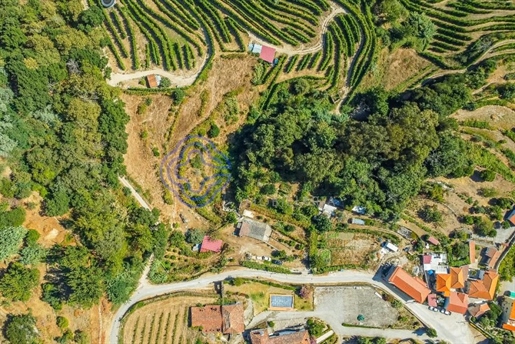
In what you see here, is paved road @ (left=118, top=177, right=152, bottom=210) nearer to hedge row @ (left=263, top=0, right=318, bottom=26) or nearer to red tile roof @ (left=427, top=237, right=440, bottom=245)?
hedge row @ (left=263, top=0, right=318, bottom=26)

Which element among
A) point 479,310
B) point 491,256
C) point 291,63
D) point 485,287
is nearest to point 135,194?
point 291,63

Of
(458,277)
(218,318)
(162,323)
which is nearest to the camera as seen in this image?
(458,277)

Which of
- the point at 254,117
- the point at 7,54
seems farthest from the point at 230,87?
the point at 7,54

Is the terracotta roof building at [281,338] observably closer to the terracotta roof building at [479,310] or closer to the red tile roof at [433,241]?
the red tile roof at [433,241]

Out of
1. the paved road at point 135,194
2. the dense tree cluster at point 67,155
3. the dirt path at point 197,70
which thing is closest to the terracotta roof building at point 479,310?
the dirt path at point 197,70

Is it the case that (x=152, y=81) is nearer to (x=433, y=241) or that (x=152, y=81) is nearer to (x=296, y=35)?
(x=296, y=35)

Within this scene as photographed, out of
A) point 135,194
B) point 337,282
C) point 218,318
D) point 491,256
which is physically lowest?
point 218,318

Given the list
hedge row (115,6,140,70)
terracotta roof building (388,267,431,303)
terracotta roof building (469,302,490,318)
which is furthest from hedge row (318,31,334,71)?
terracotta roof building (469,302,490,318)
